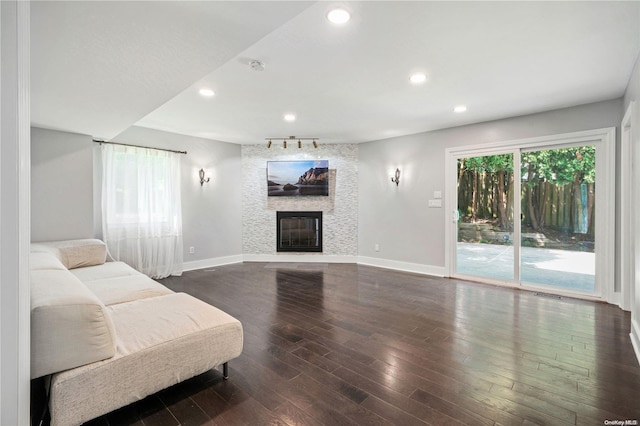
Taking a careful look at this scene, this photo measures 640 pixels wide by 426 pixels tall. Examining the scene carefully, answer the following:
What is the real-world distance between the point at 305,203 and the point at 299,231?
0.60 m

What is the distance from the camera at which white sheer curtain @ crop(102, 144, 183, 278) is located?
14.5 ft

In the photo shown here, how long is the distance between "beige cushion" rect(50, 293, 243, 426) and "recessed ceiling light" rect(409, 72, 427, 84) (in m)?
2.69

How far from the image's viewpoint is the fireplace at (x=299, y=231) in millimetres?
6199

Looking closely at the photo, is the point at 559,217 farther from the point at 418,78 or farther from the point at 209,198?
the point at 209,198

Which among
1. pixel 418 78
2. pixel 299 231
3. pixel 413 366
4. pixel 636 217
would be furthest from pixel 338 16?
pixel 299 231

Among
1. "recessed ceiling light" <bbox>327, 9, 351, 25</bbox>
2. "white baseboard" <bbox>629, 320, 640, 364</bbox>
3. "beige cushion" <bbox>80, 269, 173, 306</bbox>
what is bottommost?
"white baseboard" <bbox>629, 320, 640, 364</bbox>

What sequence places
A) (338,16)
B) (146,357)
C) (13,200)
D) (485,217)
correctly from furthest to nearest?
(485,217)
(338,16)
(146,357)
(13,200)

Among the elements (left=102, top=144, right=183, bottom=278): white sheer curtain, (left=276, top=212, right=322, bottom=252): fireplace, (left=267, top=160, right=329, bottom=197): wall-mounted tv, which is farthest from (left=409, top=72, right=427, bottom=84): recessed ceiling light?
(left=102, top=144, right=183, bottom=278): white sheer curtain

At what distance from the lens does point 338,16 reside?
1954mm

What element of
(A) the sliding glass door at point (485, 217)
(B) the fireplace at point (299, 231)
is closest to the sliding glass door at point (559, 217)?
(A) the sliding glass door at point (485, 217)

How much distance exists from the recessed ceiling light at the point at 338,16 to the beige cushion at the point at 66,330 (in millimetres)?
2153

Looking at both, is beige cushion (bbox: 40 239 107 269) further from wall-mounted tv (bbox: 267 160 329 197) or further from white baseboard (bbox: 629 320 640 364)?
white baseboard (bbox: 629 320 640 364)

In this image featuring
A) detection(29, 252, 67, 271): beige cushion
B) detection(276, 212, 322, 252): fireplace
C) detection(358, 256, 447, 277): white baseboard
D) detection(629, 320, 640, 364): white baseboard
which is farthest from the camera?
detection(276, 212, 322, 252): fireplace

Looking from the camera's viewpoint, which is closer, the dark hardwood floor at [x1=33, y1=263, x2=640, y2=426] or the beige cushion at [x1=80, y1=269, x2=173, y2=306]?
the dark hardwood floor at [x1=33, y1=263, x2=640, y2=426]
